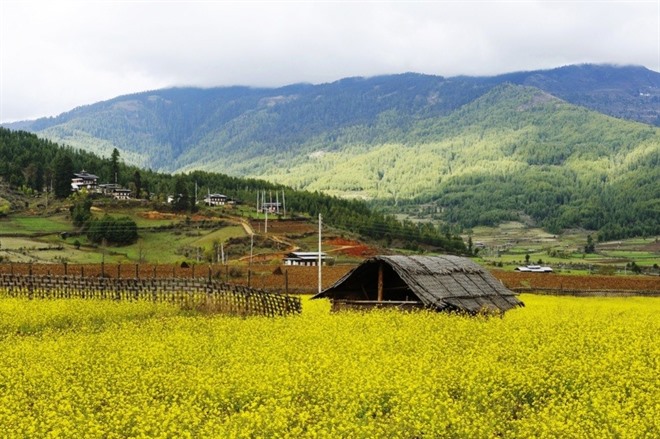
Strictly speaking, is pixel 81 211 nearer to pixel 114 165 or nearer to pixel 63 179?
pixel 63 179

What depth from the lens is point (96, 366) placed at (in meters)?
20.8

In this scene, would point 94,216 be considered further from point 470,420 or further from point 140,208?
point 470,420

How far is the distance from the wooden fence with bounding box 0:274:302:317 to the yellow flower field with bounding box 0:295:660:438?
7098 mm

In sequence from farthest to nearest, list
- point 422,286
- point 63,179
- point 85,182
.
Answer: point 85,182, point 63,179, point 422,286

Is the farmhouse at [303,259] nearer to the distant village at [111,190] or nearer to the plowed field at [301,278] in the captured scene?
the plowed field at [301,278]

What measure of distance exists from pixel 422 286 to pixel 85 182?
429 feet

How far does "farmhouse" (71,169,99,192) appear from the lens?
494ft

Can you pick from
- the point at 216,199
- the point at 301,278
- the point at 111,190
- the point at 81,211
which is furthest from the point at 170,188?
the point at 301,278

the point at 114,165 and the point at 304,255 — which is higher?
the point at 114,165

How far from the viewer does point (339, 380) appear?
18.3 m

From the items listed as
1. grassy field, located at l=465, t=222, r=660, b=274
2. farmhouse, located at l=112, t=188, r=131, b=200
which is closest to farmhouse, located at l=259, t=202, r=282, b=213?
farmhouse, located at l=112, t=188, r=131, b=200

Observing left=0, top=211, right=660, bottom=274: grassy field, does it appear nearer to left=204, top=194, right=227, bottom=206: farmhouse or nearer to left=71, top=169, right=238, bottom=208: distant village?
left=204, top=194, right=227, bottom=206: farmhouse

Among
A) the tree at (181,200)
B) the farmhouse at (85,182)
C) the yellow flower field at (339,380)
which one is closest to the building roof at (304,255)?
the tree at (181,200)

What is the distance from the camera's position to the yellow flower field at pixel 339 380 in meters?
14.7
